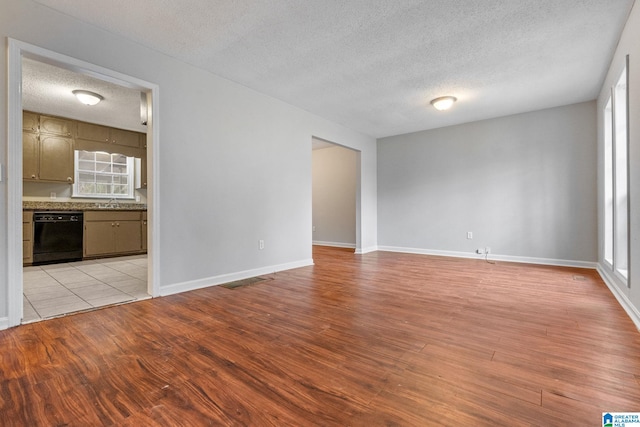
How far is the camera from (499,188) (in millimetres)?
5113

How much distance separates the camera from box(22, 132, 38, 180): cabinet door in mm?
4730

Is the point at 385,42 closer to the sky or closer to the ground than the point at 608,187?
closer to the sky

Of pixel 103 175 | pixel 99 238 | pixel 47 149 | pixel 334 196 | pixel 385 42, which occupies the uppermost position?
pixel 385 42

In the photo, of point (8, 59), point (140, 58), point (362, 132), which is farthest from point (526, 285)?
point (8, 59)

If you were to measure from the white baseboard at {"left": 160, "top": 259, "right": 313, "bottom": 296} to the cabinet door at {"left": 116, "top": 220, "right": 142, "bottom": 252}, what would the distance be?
3228 millimetres

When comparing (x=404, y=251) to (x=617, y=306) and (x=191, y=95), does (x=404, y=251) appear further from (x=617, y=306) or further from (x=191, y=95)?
(x=191, y=95)

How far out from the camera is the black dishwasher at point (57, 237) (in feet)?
15.1

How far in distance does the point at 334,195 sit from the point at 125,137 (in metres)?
4.62

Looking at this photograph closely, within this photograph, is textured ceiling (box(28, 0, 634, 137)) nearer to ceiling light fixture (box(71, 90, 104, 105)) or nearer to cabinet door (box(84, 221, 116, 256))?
ceiling light fixture (box(71, 90, 104, 105))

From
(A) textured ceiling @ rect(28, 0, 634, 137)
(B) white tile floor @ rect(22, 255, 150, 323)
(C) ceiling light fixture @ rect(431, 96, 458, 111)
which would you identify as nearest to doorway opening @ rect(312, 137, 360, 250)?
(C) ceiling light fixture @ rect(431, 96, 458, 111)

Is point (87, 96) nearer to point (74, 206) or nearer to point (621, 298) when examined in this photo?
point (74, 206)

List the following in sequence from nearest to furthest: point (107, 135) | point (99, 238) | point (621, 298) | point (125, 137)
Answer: point (621, 298), point (99, 238), point (107, 135), point (125, 137)

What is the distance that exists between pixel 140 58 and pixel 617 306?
5.03 metres

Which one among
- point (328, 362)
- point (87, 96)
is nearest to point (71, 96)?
point (87, 96)
